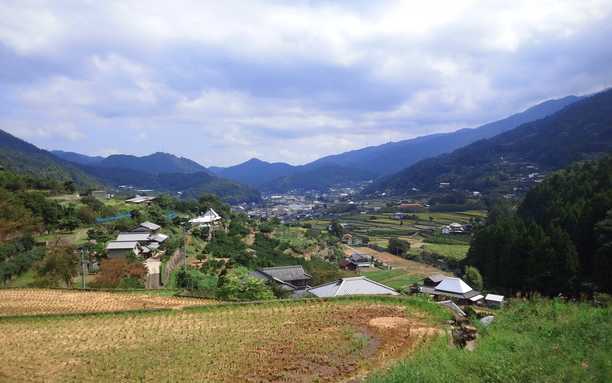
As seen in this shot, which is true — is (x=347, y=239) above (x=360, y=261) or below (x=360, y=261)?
below

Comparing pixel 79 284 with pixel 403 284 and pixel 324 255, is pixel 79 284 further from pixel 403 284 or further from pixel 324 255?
pixel 324 255

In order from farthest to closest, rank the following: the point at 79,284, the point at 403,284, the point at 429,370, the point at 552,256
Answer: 1. the point at 403,284
2. the point at 552,256
3. the point at 79,284
4. the point at 429,370

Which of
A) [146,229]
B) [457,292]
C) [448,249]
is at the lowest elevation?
[448,249]

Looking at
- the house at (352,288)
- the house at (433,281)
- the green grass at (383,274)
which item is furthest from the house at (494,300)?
the green grass at (383,274)

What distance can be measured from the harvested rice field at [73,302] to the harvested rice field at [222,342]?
36.6 inches

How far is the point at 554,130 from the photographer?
120 meters

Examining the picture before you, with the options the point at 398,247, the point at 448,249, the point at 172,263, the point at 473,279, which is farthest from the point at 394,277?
the point at 172,263

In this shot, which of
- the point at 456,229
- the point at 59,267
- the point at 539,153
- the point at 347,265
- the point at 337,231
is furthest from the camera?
the point at 539,153

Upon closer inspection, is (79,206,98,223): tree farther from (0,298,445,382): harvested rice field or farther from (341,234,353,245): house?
(341,234,353,245): house

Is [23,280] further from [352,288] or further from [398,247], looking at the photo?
[398,247]

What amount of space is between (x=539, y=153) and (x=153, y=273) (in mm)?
123573

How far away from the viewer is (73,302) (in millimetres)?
14297

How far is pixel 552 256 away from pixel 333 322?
66.6ft

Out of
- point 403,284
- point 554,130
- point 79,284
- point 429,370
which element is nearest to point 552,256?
point 403,284
